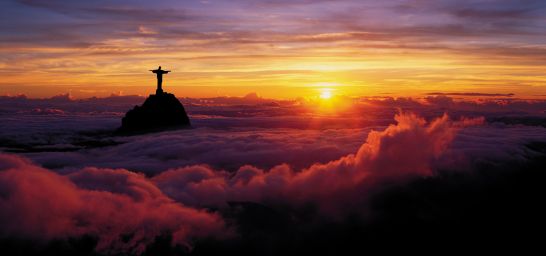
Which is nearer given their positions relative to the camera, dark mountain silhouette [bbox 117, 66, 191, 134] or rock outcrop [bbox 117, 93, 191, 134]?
dark mountain silhouette [bbox 117, 66, 191, 134]

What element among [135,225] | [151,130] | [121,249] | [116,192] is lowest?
[121,249]

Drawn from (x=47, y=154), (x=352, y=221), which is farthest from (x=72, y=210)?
(x=352, y=221)

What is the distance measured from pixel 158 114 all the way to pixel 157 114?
0.38 meters

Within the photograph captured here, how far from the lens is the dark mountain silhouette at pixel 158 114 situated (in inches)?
6334

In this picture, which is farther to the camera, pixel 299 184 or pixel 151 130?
pixel 151 130

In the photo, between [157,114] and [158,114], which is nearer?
[157,114]

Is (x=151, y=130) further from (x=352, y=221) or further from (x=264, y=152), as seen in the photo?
(x=352, y=221)

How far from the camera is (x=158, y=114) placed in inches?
6565

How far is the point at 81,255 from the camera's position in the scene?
Result: 124m

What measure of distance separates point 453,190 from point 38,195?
5888 inches

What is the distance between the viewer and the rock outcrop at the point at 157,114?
530ft

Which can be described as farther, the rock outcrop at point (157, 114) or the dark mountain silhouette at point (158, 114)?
the rock outcrop at point (157, 114)

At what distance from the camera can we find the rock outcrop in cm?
16148

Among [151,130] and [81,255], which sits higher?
[151,130]
